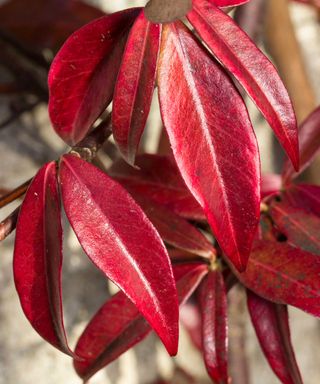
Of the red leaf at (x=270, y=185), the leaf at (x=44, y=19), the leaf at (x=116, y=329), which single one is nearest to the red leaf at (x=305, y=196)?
the red leaf at (x=270, y=185)

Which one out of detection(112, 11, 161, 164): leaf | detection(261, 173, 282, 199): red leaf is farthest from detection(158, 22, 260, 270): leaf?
detection(261, 173, 282, 199): red leaf

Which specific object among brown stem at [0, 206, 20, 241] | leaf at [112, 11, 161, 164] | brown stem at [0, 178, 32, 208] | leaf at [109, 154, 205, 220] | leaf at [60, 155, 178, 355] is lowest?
leaf at [109, 154, 205, 220]

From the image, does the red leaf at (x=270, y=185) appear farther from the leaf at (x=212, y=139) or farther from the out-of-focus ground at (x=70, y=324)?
the out-of-focus ground at (x=70, y=324)

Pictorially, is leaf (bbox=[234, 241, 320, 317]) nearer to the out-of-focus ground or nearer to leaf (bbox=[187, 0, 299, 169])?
leaf (bbox=[187, 0, 299, 169])

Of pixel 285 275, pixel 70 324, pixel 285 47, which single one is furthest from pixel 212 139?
pixel 285 47

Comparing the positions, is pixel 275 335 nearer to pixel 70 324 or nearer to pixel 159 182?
pixel 159 182

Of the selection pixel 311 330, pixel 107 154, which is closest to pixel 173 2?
pixel 107 154
